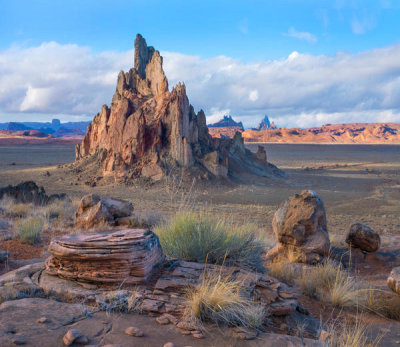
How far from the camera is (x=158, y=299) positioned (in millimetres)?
3555

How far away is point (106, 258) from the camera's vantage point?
→ 3879 millimetres

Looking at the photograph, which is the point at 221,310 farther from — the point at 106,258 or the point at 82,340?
the point at 106,258

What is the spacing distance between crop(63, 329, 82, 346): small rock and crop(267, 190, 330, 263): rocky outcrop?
16.8 feet

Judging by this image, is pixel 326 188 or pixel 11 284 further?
pixel 326 188

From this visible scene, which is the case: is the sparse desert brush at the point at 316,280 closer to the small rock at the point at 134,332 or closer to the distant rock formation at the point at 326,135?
the small rock at the point at 134,332

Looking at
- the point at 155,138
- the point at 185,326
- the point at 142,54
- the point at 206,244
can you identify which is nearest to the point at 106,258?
the point at 185,326

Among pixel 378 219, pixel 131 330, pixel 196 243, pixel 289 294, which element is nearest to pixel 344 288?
pixel 289 294

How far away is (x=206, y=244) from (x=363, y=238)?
4.82 metres

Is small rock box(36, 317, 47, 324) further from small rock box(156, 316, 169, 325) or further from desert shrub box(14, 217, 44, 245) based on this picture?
desert shrub box(14, 217, 44, 245)

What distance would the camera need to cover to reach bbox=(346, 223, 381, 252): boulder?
797cm

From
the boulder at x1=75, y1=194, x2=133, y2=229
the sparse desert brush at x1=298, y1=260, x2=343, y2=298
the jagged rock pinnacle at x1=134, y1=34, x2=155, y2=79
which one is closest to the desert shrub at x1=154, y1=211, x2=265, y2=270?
the sparse desert brush at x1=298, y1=260, x2=343, y2=298

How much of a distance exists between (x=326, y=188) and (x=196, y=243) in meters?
22.1

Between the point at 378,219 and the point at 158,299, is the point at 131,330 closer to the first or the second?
the point at 158,299

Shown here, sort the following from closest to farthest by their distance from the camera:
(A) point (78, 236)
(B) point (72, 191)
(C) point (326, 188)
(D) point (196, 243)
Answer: (A) point (78, 236) → (D) point (196, 243) → (B) point (72, 191) → (C) point (326, 188)
